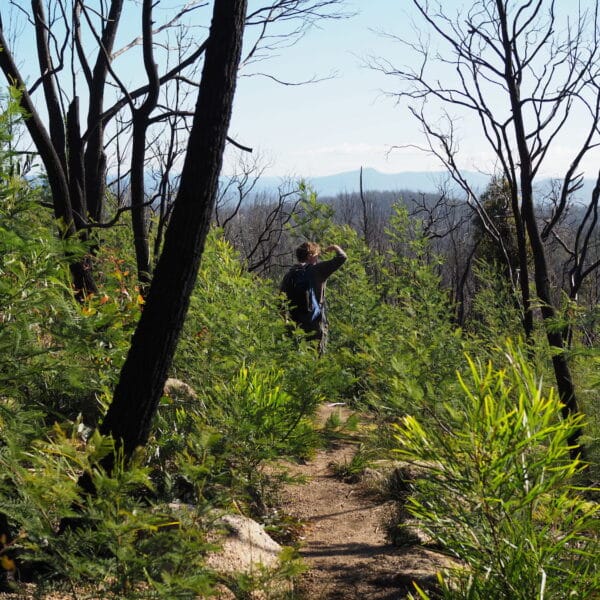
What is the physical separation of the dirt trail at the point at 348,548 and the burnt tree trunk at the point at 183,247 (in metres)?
1.14

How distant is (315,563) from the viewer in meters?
3.43

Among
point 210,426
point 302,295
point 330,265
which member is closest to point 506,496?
point 210,426

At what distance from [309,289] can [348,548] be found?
3985mm

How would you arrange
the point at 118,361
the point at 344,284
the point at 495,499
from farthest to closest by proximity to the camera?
1. the point at 344,284
2. the point at 118,361
3. the point at 495,499

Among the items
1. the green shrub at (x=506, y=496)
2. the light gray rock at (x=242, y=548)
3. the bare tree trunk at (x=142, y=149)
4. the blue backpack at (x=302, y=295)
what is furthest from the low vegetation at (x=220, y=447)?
the blue backpack at (x=302, y=295)

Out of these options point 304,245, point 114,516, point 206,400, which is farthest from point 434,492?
point 304,245

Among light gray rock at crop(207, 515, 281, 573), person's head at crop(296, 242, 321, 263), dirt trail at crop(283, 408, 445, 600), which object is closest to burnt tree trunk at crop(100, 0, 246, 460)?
light gray rock at crop(207, 515, 281, 573)

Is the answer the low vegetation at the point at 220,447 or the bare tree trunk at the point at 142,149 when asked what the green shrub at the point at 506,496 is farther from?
the bare tree trunk at the point at 142,149

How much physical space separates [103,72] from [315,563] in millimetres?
6125

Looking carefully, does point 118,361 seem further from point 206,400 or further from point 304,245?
point 304,245

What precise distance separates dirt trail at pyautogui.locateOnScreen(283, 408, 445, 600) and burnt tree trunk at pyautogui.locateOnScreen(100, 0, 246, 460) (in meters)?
1.14

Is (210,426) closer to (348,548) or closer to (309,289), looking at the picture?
(348,548)

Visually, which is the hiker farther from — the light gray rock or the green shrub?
the green shrub

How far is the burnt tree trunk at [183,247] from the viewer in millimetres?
2725
